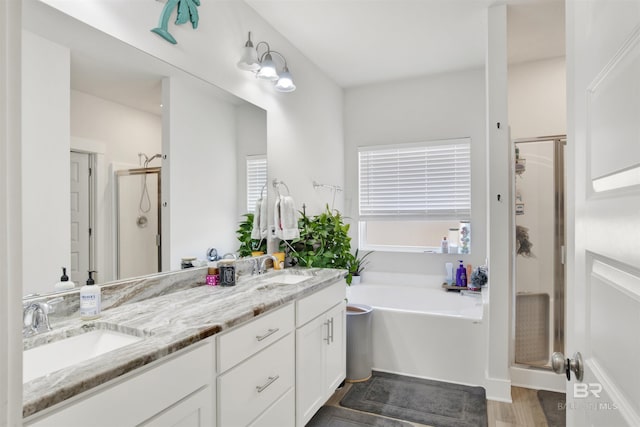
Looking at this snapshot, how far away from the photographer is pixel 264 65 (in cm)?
244

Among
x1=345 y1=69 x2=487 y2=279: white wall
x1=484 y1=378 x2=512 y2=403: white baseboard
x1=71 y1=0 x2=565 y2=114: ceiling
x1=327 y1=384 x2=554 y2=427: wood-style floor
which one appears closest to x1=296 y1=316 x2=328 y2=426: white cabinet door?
x1=327 y1=384 x2=554 y2=427: wood-style floor

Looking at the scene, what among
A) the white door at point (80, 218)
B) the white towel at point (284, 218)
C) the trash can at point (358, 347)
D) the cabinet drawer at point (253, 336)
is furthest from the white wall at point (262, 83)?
the trash can at point (358, 347)

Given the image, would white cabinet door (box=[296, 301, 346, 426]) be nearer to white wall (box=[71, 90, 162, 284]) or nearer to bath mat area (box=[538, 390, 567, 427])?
white wall (box=[71, 90, 162, 284])

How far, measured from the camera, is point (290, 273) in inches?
101

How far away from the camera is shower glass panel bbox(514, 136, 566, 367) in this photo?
2.70 meters

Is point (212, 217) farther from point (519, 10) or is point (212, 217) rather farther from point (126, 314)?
point (519, 10)

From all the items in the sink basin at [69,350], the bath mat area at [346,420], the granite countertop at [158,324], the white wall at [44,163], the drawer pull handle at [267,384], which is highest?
the white wall at [44,163]

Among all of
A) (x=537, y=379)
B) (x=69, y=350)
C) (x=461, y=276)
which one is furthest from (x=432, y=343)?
(x=69, y=350)

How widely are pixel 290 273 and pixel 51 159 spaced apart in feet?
5.19

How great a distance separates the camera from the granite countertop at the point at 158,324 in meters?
0.84

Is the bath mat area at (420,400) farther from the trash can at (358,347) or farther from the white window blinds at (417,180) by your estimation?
the white window blinds at (417,180)

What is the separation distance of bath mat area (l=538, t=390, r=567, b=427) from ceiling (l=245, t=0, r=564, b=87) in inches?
102

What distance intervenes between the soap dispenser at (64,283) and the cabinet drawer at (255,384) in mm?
676

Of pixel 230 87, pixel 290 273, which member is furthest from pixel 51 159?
pixel 290 273
